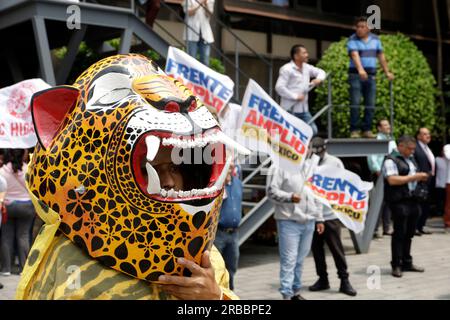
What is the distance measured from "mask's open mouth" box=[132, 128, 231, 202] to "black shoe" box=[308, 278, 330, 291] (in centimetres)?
512

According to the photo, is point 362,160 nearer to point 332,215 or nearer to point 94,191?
point 332,215

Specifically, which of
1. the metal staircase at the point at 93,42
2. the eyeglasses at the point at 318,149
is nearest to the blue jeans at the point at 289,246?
the eyeglasses at the point at 318,149

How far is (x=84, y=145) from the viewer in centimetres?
242

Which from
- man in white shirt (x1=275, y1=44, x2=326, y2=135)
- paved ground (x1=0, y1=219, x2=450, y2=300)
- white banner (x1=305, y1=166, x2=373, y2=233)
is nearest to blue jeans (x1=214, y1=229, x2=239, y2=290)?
paved ground (x1=0, y1=219, x2=450, y2=300)

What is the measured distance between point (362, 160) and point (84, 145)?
10.5m

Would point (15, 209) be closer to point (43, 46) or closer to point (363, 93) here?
point (43, 46)

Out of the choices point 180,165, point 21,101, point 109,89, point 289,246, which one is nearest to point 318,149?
point 289,246

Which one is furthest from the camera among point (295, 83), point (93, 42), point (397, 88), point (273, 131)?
point (397, 88)

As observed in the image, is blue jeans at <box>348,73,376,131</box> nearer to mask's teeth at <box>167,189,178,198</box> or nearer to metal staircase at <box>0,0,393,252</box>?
metal staircase at <box>0,0,393,252</box>

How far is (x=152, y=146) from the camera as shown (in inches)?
91.7

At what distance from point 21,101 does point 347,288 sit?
12.9 feet

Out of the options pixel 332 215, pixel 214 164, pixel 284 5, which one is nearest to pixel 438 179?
pixel 284 5

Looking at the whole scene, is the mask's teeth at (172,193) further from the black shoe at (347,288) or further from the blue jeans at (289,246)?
the black shoe at (347,288)

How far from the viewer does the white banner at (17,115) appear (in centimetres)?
683
